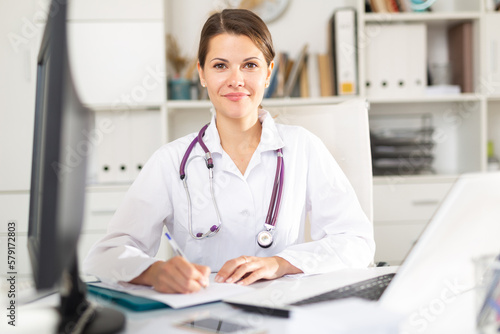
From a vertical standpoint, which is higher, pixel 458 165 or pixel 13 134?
pixel 13 134

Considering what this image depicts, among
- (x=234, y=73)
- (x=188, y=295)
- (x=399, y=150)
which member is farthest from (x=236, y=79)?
(x=399, y=150)

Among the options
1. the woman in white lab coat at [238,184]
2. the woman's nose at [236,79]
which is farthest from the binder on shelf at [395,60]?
the woman's nose at [236,79]

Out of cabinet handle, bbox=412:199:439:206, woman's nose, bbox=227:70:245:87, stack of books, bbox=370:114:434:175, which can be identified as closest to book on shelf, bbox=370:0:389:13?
stack of books, bbox=370:114:434:175

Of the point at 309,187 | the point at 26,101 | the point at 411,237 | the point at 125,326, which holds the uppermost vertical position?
the point at 26,101

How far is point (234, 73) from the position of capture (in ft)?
4.83

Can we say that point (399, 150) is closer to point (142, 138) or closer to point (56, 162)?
point (142, 138)

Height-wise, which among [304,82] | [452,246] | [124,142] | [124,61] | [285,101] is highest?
[124,61]

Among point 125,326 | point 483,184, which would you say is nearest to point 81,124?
point 125,326

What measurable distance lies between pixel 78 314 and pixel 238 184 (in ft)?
2.52

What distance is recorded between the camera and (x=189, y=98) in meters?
2.89

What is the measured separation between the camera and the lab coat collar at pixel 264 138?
1.49 metres

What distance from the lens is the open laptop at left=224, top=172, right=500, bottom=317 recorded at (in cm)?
60

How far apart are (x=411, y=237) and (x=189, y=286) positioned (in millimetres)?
2177

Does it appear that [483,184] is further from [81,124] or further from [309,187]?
[309,187]
